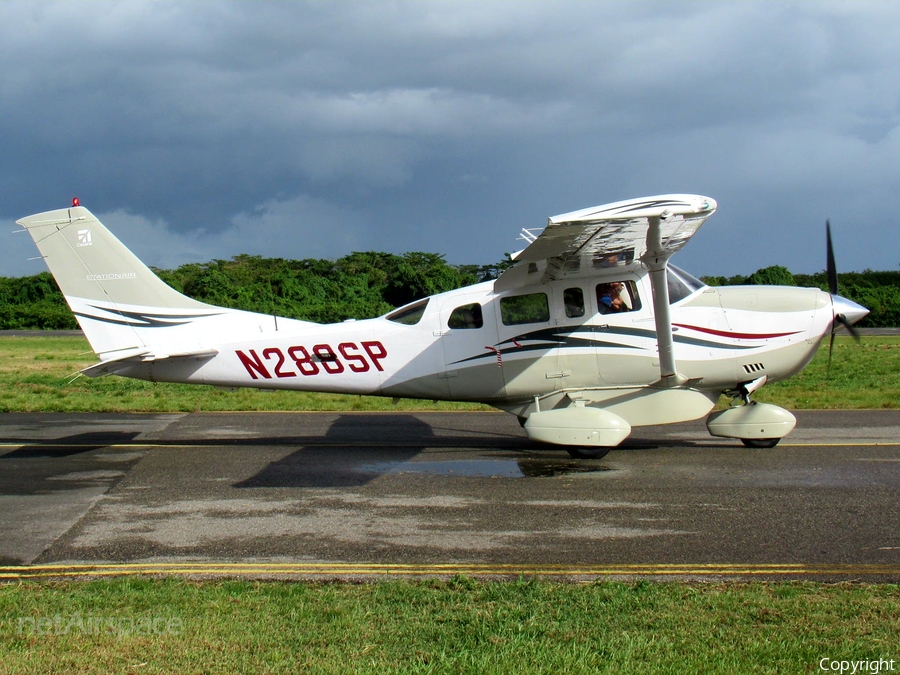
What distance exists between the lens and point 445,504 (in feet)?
28.5

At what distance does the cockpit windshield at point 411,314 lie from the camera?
11.8 metres

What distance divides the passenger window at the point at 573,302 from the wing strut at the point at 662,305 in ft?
3.33

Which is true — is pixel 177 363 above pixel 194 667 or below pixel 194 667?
above

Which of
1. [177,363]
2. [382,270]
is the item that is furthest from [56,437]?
[382,270]

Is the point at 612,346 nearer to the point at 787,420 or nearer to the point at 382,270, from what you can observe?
the point at 787,420

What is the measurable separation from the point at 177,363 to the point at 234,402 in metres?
7.06

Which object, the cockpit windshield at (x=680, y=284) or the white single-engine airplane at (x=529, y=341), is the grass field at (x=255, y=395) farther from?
the cockpit windshield at (x=680, y=284)

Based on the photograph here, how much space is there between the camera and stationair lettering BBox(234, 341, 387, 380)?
1167 centimetres

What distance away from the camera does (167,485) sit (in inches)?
387

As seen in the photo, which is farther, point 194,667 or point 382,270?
point 382,270

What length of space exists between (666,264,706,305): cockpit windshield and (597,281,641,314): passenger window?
54 cm

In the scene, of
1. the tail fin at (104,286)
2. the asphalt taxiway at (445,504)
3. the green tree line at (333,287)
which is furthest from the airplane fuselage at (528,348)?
the green tree line at (333,287)

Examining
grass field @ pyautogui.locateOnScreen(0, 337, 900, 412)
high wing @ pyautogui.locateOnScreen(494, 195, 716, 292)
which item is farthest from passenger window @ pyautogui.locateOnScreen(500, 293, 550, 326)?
grass field @ pyautogui.locateOnScreen(0, 337, 900, 412)

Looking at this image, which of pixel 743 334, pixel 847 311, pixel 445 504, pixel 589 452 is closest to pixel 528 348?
pixel 589 452
